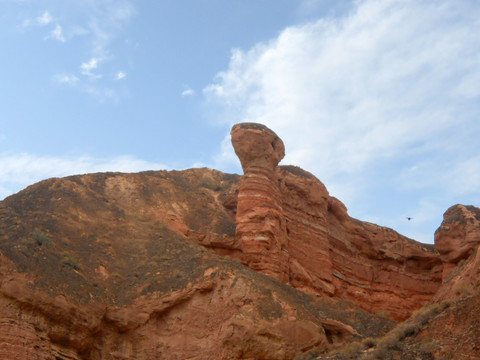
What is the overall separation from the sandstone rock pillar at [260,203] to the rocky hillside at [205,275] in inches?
3.2

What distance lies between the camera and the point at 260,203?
3744cm

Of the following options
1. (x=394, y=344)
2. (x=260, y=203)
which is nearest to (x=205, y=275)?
(x=260, y=203)

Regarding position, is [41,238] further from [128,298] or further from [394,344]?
[394,344]

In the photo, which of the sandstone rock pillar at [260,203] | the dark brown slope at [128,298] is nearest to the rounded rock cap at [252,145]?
the sandstone rock pillar at [260,203]

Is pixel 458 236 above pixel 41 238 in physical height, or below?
above

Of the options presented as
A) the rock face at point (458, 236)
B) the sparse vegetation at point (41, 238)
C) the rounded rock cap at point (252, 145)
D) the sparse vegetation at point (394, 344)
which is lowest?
the sparse vegetation at point (394, 344)

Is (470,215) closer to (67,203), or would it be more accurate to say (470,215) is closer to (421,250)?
(421,250)

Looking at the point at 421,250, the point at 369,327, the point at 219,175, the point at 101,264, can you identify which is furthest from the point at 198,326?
the point at 421,250

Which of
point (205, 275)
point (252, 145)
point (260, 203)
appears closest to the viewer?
point (205, 275)

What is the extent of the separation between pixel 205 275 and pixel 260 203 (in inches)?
338

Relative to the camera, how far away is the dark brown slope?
25281 millimetres

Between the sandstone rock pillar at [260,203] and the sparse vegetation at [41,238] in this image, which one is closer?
the sparse vegetation at [41,238]

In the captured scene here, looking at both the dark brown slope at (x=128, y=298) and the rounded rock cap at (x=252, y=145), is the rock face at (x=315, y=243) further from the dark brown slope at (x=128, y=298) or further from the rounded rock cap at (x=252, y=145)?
the dark brown slope at (x=128, y=298)

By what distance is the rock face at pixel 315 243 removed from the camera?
36.9 metres
